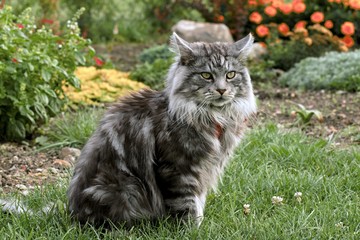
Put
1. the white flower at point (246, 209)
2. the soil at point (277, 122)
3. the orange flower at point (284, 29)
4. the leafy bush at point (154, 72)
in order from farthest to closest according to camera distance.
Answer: the orange flower at point (284, 29)
the leafy bush at point (154, 72)
the soil at point (277, 122)
the white flower at point (246, 209)

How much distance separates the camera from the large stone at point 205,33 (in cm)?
977

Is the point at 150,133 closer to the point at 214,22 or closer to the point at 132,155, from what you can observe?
the point at 132,155

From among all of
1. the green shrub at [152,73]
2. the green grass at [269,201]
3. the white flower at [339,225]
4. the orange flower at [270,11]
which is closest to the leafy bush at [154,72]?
the green shrub at [152,73]

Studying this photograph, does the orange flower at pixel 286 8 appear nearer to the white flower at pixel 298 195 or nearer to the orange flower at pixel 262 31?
the orange flower at pixel 262 31

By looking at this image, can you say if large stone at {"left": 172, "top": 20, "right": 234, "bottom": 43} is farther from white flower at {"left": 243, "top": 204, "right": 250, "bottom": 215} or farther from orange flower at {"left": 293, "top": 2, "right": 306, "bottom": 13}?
white flower at {"left": 243, "top": 204, "right": 250, "bottom": 215}

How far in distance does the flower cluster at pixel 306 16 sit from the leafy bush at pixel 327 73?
3.34 feet

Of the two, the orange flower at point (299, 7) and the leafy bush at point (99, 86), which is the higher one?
the leafy bush at point (99, 86)

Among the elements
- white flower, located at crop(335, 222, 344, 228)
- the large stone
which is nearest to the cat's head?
white flower, located at crop(335, 222, 344, 228)

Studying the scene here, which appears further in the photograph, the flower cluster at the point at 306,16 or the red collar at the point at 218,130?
the flower cluster at the point at 306,16

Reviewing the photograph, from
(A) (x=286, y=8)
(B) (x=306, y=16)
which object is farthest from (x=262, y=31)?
(B) (x=306, y=16)

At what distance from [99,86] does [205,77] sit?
12.7 feet

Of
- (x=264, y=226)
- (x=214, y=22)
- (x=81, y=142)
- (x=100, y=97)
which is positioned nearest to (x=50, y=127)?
(x=81, y=142)

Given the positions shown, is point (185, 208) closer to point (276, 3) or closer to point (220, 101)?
point (220, 101)

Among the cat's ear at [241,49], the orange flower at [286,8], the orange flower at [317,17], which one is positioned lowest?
the orange flower at [317,17]
